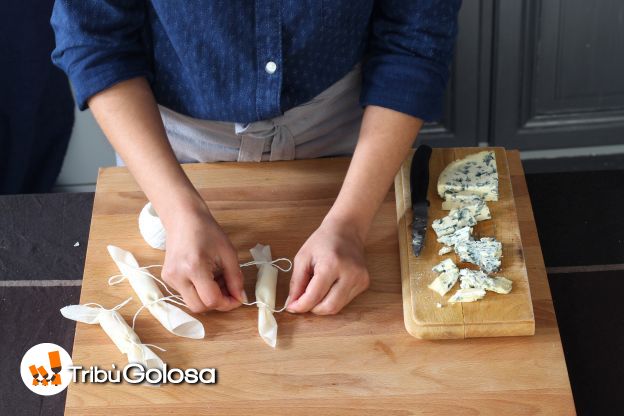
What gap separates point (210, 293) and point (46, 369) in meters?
0.22

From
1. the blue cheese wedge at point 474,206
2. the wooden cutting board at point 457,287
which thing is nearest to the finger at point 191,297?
the wooden cutting board at point 457,287

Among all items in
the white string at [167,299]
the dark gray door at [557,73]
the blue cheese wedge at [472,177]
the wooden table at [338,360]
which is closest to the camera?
the wooden table at [338,360]

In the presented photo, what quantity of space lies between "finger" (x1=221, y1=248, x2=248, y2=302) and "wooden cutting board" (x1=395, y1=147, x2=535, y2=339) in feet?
0.67

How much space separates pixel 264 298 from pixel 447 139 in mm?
1151

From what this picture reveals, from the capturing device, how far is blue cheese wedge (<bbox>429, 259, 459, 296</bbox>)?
98 centimetres

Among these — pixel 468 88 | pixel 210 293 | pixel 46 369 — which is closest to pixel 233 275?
pixel 210 293

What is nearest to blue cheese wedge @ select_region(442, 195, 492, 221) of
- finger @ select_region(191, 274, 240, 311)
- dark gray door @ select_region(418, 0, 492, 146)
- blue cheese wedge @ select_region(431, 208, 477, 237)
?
blue cheese wedge @ select_region(431, 208, 477, 237)

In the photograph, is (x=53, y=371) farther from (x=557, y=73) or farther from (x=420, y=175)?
(x=557, y=73)

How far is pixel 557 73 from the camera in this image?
6.33 feet

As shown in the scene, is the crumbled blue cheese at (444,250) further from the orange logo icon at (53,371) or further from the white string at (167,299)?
the orange logo icon at (53,371)

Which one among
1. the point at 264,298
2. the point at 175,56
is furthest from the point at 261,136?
the point at 264,298

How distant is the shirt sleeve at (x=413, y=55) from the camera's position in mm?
1088

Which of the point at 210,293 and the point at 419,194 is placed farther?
the point at 419,194

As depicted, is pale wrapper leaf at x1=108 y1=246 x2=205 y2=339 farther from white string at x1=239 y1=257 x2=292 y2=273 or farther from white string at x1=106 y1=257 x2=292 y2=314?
white string at x1=239 y1=257 x2=292 y2=273
